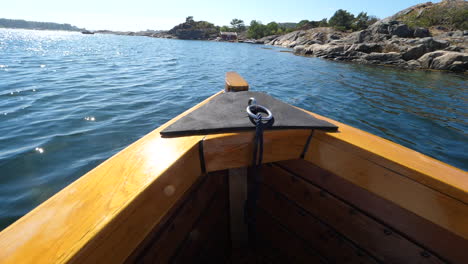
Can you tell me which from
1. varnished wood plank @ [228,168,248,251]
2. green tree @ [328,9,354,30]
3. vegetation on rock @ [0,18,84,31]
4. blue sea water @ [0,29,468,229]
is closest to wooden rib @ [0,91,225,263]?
varnished wood plank @ [228,168,248,251]

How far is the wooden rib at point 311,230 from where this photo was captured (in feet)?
5.10

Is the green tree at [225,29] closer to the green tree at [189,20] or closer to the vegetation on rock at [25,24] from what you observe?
the green tree at [189,20]

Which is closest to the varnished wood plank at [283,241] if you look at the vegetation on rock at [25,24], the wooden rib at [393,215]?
the wooden rib at [393,215]

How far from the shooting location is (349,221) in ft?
4.93

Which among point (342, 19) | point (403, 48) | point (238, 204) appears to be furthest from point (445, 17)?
point (238, 204)

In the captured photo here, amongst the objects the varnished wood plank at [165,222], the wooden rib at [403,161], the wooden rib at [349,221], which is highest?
the wooden rib at [403,161]

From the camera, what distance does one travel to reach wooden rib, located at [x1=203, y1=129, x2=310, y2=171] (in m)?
1.17

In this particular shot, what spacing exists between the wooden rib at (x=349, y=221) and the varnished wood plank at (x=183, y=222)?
49 centimetres

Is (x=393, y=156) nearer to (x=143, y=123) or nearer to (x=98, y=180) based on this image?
(x=98, y=180)

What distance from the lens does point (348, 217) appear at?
4.91 feet

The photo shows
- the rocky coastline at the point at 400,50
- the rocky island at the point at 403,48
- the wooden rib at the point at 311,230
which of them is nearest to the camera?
the wooden rib at the point at 311,230

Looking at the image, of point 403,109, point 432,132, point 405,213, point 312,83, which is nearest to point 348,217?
point 405,213

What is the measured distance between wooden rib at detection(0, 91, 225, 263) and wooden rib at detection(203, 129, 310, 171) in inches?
5.1

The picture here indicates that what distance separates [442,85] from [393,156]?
1778 cm
